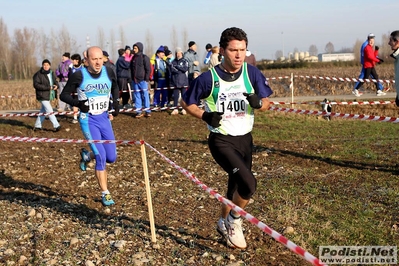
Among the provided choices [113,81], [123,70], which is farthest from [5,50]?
[113,81]

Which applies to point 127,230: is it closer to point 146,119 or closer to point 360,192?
point 360,192

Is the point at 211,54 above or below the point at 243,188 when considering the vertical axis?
above

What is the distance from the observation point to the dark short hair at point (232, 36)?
15.1 ft

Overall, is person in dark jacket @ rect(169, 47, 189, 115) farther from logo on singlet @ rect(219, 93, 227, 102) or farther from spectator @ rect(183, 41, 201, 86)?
logo on singlet @ rect(219, 93, 227, 102)

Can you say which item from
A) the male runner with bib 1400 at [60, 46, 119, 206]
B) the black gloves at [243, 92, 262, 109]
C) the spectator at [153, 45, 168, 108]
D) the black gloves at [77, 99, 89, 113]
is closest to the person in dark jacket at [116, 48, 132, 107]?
the spectator at [153, 45, 168, 108]

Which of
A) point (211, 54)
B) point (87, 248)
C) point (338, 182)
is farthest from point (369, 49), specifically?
point (87, 248)

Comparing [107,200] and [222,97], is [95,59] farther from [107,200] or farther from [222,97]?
[222,97]

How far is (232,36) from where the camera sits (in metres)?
4.59

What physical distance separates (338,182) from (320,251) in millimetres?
2957

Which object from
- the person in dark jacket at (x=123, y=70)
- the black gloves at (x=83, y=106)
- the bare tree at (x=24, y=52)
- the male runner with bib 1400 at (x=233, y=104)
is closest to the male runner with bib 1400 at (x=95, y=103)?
the black gloves at (x=83, y=106)

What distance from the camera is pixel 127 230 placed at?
18.8 feet

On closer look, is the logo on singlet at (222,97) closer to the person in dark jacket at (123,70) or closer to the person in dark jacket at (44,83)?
the person in dark jacket at (44,83)

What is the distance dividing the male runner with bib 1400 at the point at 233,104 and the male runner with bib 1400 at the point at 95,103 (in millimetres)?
2241

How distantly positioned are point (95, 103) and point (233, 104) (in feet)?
8.71
